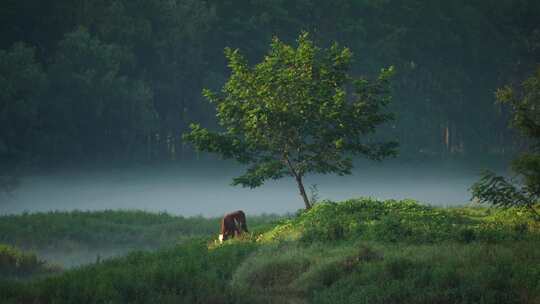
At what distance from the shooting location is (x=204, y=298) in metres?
16.5

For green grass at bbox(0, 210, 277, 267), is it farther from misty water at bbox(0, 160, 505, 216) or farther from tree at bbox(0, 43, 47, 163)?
misty water at bbox(0, 160, 505, 216)

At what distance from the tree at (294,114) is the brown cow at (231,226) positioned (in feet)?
6.71

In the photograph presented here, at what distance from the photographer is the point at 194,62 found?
76.4 m

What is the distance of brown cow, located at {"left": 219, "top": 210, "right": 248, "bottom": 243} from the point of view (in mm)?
26891

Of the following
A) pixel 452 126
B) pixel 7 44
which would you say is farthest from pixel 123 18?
pixel 452 126

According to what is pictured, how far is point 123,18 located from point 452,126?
39887 millimetres

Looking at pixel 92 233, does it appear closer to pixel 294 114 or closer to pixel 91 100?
pixel 294 114

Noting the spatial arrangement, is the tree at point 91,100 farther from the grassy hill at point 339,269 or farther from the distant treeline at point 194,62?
the grassy hill at point 339,269

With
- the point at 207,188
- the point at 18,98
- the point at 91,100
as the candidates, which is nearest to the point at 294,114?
the point at 18,98

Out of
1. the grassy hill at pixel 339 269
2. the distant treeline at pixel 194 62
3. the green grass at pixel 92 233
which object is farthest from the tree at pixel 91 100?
the grassy hill at pixel 339 269

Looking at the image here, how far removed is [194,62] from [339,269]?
2368 inches

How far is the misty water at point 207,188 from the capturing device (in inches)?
2589

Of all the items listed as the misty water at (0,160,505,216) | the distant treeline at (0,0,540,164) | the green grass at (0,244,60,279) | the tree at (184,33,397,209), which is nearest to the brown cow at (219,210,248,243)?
the tree at (184,33,397,209)

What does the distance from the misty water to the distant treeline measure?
2.19m
